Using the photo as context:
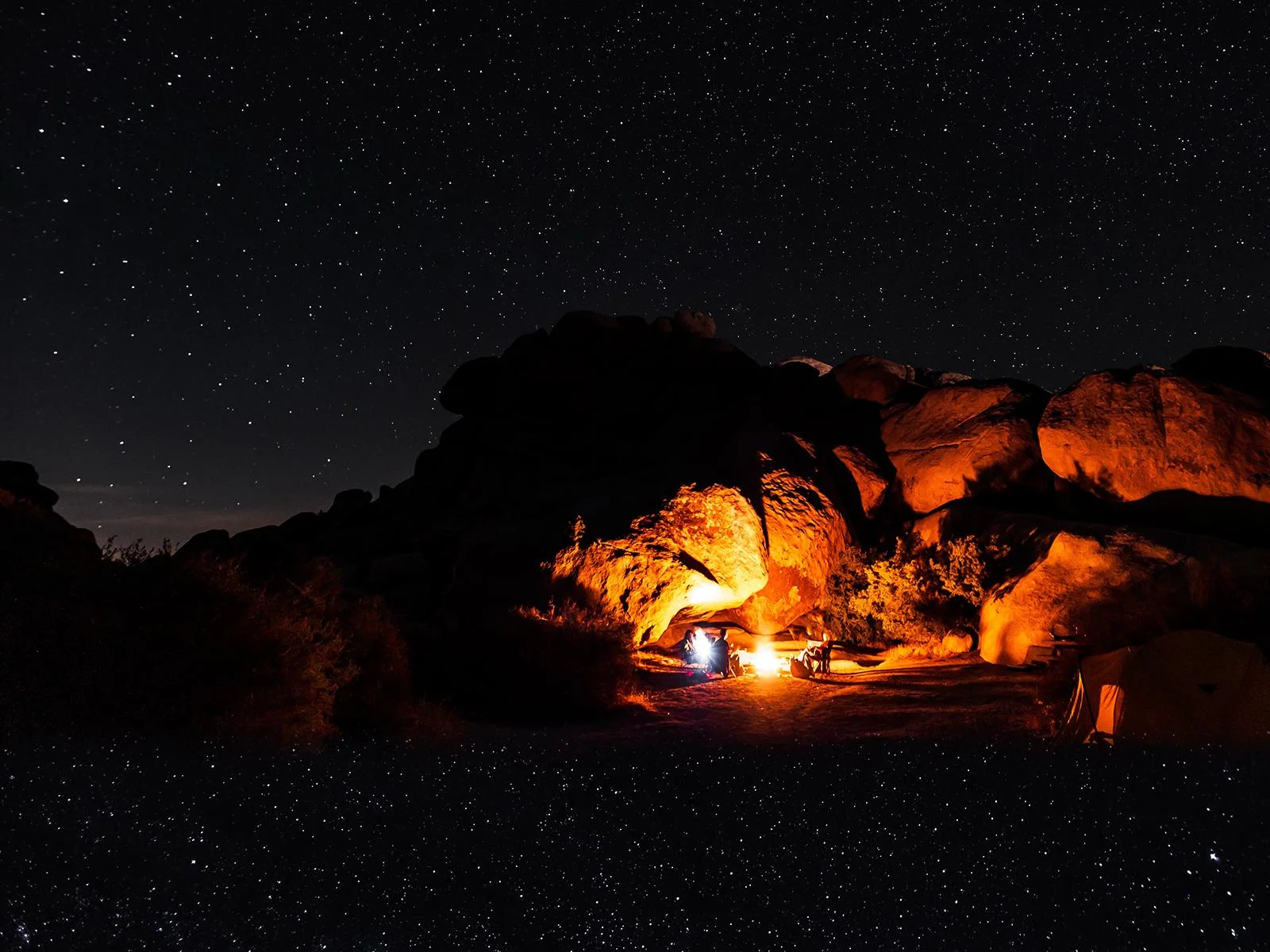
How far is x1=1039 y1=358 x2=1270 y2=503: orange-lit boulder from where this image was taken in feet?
55.9

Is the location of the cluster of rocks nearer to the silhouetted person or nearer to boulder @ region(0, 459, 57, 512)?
the silhouetted person

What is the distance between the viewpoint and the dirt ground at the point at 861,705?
32.2 ft

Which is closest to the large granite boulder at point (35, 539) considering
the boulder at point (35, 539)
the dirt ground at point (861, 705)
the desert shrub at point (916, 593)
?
the boulder at point (35, 539)

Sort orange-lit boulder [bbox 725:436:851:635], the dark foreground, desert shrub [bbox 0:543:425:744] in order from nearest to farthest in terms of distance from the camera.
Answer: the dark foreground < desert shrub [bbox 0:543:425:744] < orange-lit boulder [bbox 725:436:851:635]

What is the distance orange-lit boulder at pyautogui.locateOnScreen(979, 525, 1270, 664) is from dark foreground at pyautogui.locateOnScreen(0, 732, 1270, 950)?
6.20 meters

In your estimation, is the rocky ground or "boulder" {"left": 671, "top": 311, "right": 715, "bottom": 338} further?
"boulder" {"left": 671, "top": 311, "right": 715, "bottom": 338}

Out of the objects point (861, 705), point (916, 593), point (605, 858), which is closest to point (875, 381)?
point (916, 593)

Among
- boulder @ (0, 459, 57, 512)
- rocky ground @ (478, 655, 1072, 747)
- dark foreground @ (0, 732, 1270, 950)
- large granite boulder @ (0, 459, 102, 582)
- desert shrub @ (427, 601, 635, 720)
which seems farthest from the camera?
boulder @ (0, 459, 57, 512)

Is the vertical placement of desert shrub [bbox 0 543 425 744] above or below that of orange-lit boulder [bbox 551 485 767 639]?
below

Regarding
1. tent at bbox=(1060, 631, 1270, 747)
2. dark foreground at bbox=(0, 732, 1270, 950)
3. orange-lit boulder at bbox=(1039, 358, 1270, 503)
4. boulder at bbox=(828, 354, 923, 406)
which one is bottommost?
dark foreground at bbox=(0, 732, 1270, 950)

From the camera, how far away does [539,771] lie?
780 centimetres

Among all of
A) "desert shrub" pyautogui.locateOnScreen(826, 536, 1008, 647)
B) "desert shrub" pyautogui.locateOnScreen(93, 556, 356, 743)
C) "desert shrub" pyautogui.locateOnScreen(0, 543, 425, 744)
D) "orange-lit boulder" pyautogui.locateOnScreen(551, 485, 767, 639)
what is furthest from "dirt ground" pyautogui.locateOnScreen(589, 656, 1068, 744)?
"desert shrub" pyautogui.locateOnScreen(93, 556, 356, 743)

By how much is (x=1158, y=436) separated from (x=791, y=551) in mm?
9024

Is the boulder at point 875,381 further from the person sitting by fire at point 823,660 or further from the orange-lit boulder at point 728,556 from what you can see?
the person sitting by fire at point 823,660
